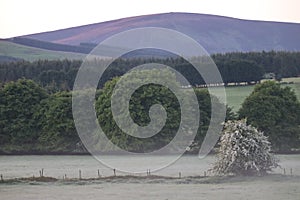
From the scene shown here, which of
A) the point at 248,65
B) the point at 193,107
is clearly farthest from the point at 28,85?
the point at 248,65

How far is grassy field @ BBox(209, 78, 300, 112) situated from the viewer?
86.5 m

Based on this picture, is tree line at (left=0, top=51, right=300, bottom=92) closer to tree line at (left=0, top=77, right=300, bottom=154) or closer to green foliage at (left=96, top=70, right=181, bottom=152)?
tree line at (left=0, top=77, right=300, bottom=154)

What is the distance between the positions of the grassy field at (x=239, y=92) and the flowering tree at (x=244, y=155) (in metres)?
37.9

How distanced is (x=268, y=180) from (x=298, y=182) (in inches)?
86.9

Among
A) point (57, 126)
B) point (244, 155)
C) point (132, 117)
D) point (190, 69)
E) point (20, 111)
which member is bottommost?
point (244, 155)

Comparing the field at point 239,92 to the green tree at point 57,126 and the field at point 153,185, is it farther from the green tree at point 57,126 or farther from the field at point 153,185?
the field at point 153,185

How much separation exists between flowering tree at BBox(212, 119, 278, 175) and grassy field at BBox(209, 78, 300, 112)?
124ft

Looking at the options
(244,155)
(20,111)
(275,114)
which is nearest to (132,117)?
(20,111)

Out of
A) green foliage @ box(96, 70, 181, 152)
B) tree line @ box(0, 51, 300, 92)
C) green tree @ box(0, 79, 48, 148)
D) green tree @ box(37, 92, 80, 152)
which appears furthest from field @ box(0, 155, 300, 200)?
tree line @ box(0, 51, 300, 92)

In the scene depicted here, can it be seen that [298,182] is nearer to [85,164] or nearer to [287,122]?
[85,164]

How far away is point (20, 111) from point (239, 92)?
38.7 meters

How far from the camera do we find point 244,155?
43.7 m

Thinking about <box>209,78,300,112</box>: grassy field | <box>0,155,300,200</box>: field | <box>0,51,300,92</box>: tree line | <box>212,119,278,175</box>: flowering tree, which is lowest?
<box>0,155,300,200</box>: field

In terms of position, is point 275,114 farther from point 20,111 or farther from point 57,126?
point 20,111
